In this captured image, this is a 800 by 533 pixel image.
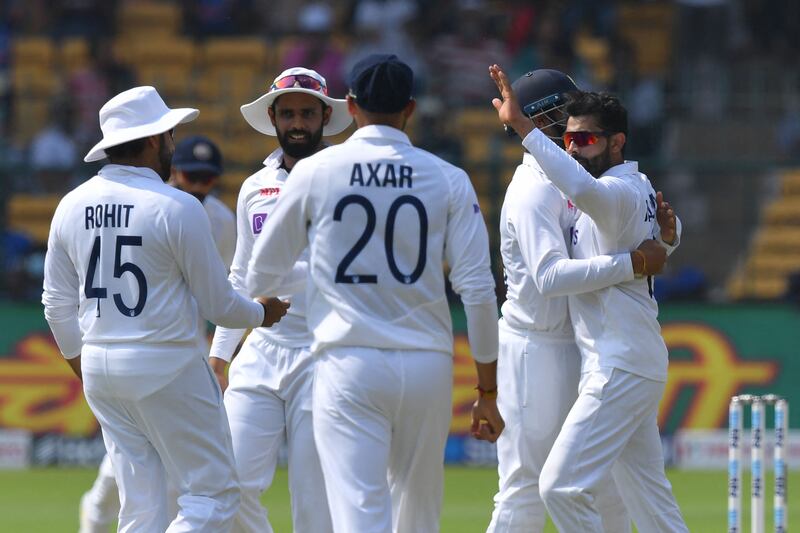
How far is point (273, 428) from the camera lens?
640 cm

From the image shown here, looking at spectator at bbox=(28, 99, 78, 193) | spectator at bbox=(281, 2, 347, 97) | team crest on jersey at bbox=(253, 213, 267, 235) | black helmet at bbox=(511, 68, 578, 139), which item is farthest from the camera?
spectator at bbox=(281, 2, 347, 97)

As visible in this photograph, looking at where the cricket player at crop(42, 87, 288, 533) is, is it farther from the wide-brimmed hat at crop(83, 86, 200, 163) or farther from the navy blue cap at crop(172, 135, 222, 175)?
the navy blue cap at crop(172, 135, 222, 175)

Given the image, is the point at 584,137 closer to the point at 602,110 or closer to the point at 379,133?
the point at 602,110

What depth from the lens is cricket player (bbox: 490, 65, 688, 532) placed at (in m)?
5.97

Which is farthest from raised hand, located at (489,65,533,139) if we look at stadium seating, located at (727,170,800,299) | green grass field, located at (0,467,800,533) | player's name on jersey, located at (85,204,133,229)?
stadium seating, located at (727,170,800,299)

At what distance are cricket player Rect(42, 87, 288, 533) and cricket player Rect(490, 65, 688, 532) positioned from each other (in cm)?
126

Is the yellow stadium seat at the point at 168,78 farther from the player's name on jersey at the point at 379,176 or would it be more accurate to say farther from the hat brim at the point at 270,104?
the player's name on jersey at the point at 379,176

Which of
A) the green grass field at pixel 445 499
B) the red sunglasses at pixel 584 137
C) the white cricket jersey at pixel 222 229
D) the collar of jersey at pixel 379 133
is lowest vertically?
the green grass field at pixel 445 499

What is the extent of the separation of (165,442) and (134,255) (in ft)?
2.41

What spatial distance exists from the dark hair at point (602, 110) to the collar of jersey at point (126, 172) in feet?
5.71

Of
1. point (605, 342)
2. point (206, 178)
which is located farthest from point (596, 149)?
point (206, 178)

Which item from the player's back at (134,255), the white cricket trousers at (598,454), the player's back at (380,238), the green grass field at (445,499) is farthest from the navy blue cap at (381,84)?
the green grass field at (445,499)

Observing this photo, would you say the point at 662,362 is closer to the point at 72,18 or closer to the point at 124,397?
the point at 124,397

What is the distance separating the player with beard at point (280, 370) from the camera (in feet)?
20.5
